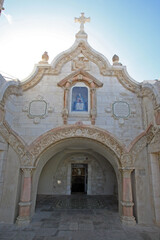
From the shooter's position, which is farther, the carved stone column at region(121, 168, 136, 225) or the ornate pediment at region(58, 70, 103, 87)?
the ornate pediment at region(58, 70, 103, 87)

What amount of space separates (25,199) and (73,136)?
281cm

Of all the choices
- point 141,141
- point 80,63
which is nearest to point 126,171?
point 141,141

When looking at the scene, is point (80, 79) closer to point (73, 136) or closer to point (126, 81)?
point (126, 81)

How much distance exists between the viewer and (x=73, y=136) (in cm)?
569

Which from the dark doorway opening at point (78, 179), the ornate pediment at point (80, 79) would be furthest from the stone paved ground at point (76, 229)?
the ornate pediment at point (80, 79)

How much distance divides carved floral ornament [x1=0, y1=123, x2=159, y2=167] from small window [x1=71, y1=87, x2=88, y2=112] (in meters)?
0.85

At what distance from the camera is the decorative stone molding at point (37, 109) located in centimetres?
591

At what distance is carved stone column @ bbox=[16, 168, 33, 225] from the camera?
16.1 feet

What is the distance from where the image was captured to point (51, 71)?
21.5 feet

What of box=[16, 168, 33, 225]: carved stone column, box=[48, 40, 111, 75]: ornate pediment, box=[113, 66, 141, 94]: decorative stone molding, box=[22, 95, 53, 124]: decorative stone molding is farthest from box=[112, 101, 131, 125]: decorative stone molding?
box=[16, 168, 33, 225]: carved stone column

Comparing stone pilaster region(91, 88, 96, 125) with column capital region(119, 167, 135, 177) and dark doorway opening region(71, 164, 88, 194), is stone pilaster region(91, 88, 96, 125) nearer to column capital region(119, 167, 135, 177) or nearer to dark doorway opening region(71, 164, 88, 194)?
column capital region(119, 167, 135, 177)

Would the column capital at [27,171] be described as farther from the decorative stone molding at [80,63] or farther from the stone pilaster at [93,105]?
the decorative stone molding at [80,63]

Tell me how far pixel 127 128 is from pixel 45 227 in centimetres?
455

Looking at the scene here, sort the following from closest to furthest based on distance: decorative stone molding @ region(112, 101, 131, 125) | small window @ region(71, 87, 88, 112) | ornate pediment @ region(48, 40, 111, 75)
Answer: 1. decorative stone molding @ region(112, 101, 131, 125)
2. small window @ region(71, 87, 88, 112)
3. ornate pediment @ region(48, 40, 111, 75)
